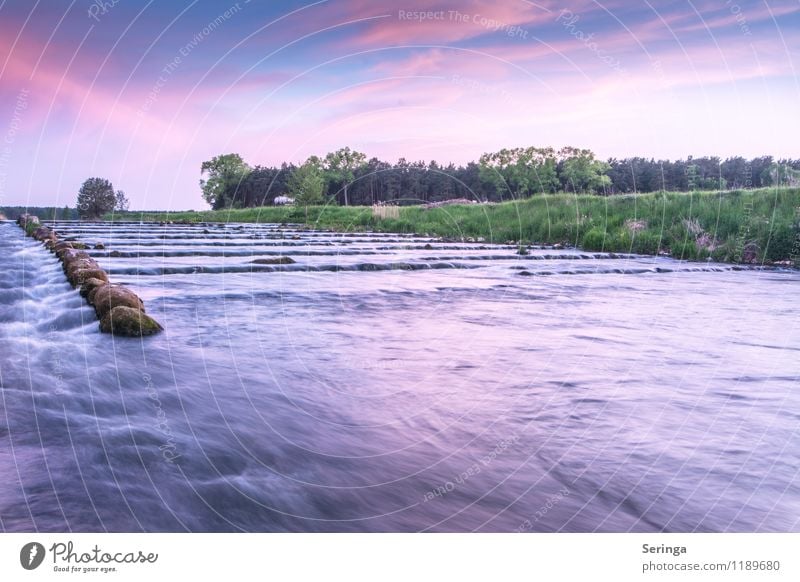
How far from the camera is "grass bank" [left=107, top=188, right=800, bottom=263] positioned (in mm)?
21484

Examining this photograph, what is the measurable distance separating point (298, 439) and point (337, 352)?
2.74 meters

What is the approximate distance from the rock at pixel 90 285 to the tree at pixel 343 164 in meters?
48.6

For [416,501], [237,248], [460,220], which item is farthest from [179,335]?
[460,220]

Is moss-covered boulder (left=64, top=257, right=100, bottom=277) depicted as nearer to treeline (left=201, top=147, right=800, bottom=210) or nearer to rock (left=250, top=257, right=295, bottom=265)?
rock (left=250, top=257, right=295, bottom=265)

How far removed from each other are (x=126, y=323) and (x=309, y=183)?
57614 millimetres

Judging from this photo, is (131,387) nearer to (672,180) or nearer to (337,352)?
(337,352)

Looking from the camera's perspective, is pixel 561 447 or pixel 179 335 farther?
pixel 179 335

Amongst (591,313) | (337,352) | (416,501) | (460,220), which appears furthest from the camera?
(460,220)

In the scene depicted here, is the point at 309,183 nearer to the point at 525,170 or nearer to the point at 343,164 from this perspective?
the point at 343,164

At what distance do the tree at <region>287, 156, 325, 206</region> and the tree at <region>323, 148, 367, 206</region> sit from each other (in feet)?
4.56

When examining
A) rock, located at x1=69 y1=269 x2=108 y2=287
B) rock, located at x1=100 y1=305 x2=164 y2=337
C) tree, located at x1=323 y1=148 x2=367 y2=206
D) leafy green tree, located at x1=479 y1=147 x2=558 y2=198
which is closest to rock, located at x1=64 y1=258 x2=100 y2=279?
rock, located at x1=69 y1=269 x2=108 y2=287

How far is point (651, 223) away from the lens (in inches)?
1021

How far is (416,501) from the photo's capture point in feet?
12.6

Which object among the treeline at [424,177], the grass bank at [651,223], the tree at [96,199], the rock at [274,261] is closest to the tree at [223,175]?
the treeline at [424,177]
